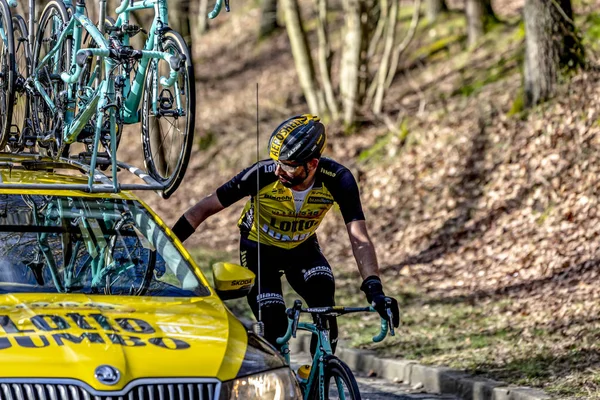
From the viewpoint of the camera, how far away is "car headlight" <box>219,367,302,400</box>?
15.5 feet

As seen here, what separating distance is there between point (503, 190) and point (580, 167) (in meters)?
1.54

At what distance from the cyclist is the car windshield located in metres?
0.60

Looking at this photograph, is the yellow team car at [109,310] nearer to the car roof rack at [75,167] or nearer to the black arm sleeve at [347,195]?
the car roof rack at [75,167]

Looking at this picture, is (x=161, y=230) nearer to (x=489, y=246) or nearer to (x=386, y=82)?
(x=489, y=246)

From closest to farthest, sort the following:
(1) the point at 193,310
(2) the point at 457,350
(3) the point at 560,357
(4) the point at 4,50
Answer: (1) the point at 193,310
(4) the point at 4,50
(3) the point at 560,357
(2) the point at 457,350

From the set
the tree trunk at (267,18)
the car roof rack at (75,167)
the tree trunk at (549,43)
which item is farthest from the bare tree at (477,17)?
the car roof rack at (75,167)

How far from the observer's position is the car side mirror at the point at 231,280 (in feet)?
18.9

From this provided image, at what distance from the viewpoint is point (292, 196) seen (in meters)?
6.77

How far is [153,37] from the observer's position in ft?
22.5

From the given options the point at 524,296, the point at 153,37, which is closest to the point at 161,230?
the point at 153,37

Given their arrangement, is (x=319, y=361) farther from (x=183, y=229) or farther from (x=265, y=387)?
(x=183, y=229)

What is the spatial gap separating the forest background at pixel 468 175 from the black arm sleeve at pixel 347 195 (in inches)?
97.4

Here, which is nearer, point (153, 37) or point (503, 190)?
point (153, 37)

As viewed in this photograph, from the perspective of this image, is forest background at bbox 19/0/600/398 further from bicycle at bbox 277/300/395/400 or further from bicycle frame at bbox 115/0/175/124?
bicycle frame at bbox 115/0/175/124
